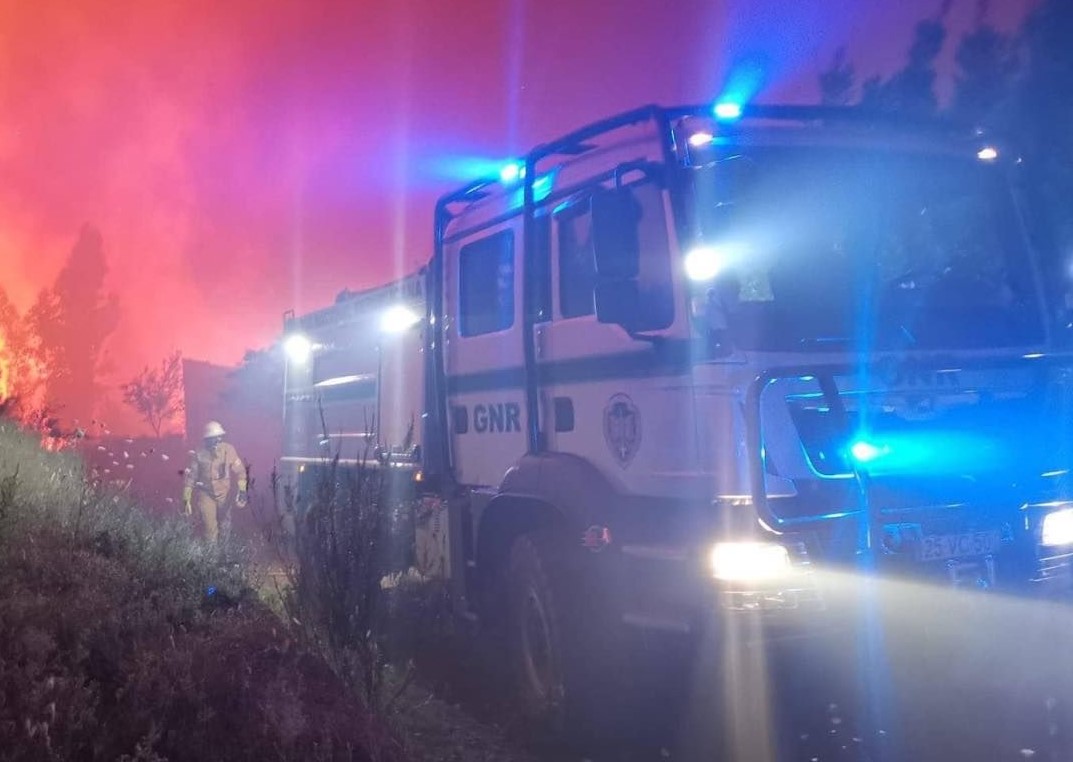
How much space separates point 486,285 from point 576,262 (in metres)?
1.01

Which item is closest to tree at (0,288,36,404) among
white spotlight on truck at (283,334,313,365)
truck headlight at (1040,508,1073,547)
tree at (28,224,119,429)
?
tree at (28,224,119,429)

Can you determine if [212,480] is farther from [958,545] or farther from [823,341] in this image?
[958,545]

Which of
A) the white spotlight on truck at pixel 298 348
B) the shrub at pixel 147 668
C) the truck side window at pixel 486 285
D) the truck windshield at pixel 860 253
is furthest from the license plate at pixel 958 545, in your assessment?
the white spotlight on truck at pixel 298 348

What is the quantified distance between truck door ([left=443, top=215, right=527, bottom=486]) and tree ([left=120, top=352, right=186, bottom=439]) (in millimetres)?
32613

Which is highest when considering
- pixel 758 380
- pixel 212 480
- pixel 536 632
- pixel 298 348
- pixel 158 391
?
pixel 158 391

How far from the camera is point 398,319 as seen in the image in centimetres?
763

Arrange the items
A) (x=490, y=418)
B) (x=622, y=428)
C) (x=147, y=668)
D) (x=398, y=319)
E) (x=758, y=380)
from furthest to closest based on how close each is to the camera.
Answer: (x=398, y=319), (x=490, y=418), (x=622, y=428), (x=147, y=668), (x=758, y=380)

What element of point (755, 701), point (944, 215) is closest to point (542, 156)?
point (944, 215)

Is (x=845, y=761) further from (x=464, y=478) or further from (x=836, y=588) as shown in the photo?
(x=464, y=478)

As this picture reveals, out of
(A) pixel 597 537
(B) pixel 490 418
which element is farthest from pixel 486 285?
(A) pixel 597 537

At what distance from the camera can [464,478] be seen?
6094 mm

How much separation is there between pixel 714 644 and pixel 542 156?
281cm

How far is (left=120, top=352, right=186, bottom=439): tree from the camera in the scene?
36375mm

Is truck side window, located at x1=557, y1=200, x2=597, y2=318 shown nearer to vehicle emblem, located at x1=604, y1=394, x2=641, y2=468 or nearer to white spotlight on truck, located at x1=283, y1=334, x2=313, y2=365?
vehicle emblem, located at x1=604, y1=394, x2=641, y2=468
